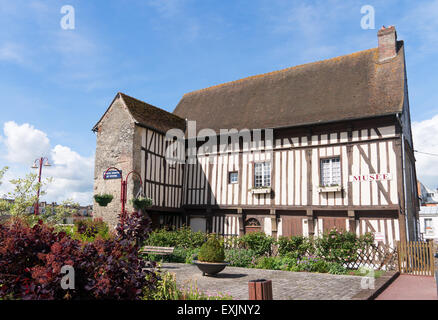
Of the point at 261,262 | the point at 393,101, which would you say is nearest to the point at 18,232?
the point at 261,262

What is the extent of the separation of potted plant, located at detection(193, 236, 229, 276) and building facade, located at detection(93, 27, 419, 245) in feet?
17.0

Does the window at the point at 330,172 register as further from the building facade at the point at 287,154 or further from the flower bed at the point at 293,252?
the flower bed at the point at 293,252

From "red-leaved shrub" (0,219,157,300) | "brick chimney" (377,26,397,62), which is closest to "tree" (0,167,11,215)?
"red-leaved shrub" (0,219,157,300)

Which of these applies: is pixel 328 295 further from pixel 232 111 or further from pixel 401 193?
pixel 232 111

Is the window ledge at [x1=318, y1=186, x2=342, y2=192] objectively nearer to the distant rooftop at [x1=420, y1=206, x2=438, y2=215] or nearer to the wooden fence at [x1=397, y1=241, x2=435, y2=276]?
the wooden fence at [x1=397, y1=241, x2=435, y2=276]

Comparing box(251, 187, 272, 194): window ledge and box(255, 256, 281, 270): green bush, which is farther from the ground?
box(251, 187, 272, 194): window ledge

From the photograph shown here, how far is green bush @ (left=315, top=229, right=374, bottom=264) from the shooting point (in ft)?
34.8

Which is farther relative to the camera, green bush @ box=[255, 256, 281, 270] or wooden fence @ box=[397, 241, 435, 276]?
green bush @ box=[255, 256, 281, 270]

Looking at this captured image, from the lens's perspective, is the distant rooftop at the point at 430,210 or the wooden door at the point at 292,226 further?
the distant rooftop at the point at 430,210

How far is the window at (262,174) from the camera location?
14.4 m

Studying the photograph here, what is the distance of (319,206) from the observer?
42.6ft

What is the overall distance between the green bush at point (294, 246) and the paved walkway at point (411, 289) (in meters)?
2.83

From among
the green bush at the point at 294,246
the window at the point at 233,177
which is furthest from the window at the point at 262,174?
the green bush at the point at 294,246

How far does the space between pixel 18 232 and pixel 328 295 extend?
5.29 meters
